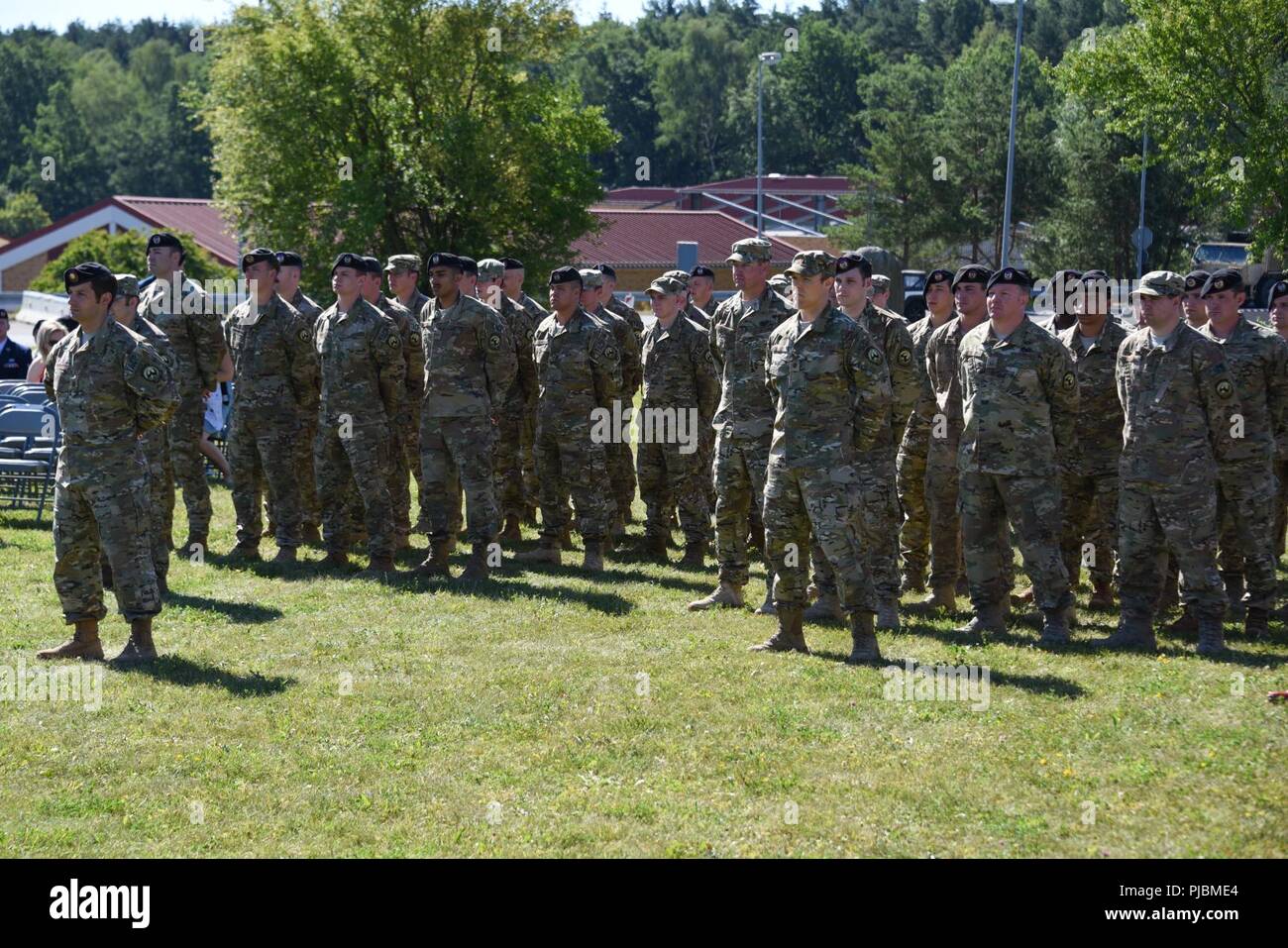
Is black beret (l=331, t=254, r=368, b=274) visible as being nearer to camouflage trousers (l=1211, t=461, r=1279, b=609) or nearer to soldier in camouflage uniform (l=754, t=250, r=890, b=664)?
soldier in camouflage uniform (l=754, t=250, r=890, b=664)

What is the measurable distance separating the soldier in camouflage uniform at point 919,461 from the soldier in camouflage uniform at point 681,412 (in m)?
2.04

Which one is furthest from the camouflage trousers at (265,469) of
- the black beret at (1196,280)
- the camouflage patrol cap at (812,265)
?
the black beret at (1196,280)

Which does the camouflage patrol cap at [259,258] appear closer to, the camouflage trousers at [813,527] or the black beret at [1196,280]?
the camouflage trousers at [813,527]

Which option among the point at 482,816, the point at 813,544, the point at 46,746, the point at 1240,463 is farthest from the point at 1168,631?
the point at 46,746

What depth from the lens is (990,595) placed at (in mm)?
9977

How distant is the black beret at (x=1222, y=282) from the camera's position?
990 cm

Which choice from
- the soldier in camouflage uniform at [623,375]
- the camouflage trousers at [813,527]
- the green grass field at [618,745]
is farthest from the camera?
the soldier in camouflage uniform at [623,375]

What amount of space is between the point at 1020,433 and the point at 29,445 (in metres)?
10.7

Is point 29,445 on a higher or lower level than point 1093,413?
lower

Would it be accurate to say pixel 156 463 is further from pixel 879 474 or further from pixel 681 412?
pixel 879 474

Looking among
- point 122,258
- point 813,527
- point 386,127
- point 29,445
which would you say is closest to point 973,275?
point 813,527

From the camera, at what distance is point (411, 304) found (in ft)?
45.8
